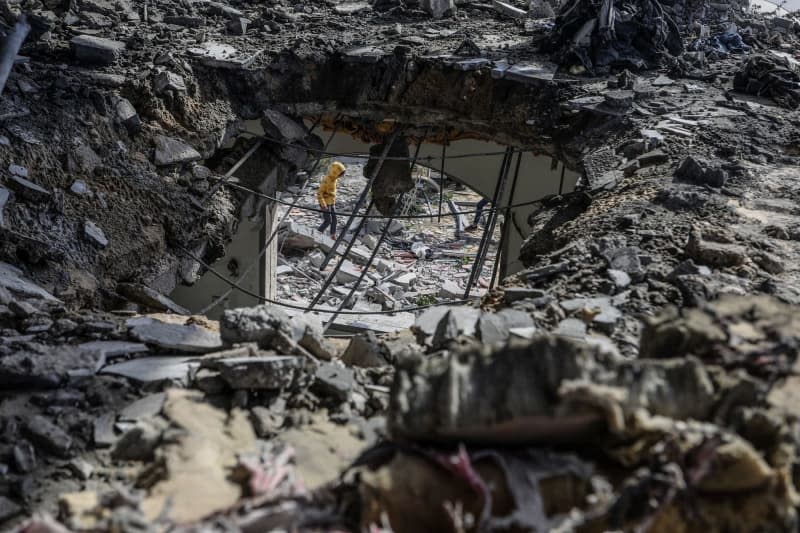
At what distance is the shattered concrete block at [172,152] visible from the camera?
6.21m

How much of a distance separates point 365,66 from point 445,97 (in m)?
0.84

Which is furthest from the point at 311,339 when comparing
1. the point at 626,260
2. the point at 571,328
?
the point at 626,260

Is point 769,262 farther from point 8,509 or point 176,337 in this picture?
point 8,509

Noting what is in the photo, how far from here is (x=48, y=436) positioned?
8.63ft

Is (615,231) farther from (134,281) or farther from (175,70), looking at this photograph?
(175,70)

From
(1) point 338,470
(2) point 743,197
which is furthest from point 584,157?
(1) point 338,470

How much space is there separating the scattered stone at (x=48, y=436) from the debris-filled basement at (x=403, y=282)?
1 cm

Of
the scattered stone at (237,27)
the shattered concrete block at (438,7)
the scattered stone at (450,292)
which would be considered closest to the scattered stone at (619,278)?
the scattered stone at (237,27)

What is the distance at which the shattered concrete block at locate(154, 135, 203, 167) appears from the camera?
20.4ft

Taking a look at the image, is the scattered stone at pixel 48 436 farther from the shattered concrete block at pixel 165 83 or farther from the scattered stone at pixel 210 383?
the shattered concrete block at pixel 165 83

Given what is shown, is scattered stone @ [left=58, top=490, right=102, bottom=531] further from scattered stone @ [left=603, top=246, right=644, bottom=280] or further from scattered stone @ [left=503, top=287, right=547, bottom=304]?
scattered stone @ [left=603, top=246, right=644, bottom=280]

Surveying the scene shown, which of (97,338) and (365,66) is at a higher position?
(365,66)

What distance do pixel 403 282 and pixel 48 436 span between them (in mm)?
9191

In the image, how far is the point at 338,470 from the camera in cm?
214
